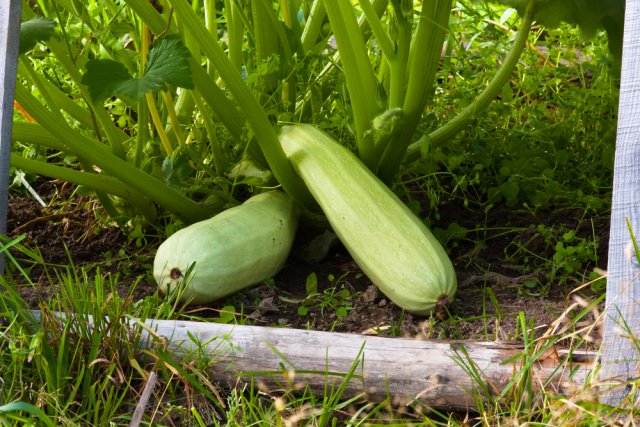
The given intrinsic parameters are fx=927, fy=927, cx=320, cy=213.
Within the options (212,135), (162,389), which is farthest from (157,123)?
(162,389)

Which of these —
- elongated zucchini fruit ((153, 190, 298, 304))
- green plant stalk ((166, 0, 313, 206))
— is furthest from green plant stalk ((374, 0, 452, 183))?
elongated zucchini fruit ((153, 190, 298, 304))

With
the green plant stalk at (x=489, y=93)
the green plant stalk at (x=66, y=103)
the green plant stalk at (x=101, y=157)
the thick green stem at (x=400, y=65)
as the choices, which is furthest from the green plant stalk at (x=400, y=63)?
the green plant stalk at (x=66, y=103)

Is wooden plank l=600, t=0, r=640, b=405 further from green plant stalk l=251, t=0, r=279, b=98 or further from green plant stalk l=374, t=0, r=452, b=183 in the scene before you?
green plant stalk l=251, t=0, r=279, b=98

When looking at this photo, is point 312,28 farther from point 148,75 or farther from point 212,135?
point 148,75

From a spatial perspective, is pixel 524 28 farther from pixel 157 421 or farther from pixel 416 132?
pixel 157 421

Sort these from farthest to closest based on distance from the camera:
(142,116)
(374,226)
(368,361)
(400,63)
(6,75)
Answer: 1. (142,116)
2. (400,63)
3. (374,226)
4. (6,75)
5. (368,361)

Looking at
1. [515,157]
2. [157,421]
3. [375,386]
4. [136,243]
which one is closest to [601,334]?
[375,386]
